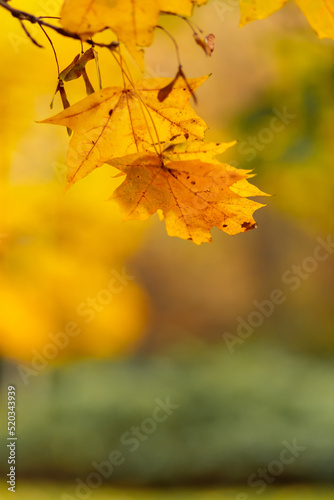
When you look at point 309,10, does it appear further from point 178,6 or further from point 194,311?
point 194,311

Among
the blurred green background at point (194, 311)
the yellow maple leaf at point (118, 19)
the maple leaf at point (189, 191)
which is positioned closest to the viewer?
the yellow maple leaf at point (118, 19)

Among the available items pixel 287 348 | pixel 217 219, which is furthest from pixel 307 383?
pixel 217 219

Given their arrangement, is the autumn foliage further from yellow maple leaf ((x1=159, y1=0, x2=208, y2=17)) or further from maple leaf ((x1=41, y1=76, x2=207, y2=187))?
yellow maple leaf ((x1=159, y1=0, x2=208, y2=17))

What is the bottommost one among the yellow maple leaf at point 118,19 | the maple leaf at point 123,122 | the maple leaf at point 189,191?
the maple leaf at point 189,191

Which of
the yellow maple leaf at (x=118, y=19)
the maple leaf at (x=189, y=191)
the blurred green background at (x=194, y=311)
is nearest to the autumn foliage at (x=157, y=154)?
A: the maple leaf at (x=189, y=191)

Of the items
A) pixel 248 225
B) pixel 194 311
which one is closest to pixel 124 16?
pixel 248 225

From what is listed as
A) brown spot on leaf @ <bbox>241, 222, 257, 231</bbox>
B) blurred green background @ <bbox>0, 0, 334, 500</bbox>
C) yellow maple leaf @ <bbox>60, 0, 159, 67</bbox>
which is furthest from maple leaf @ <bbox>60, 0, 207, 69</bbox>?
blurred green background @ <bbox>0, 0, 334, 500</bbox>

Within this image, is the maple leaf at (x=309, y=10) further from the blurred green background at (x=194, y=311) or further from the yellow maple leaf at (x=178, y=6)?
the blurred green background at (x=194, y=311)
